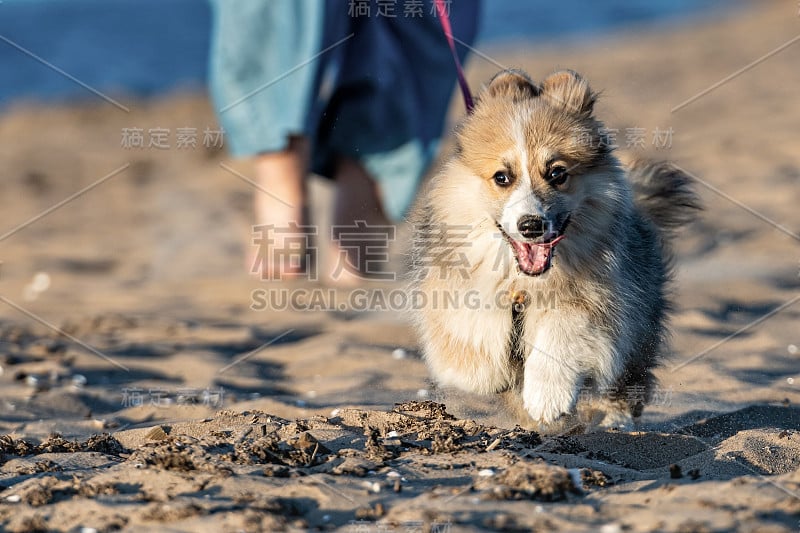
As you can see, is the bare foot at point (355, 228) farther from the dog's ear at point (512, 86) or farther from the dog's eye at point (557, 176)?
the dog's eye at point (557, 176)

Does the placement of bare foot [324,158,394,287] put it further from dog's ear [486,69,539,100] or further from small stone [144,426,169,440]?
small stone [144,426,169,440]

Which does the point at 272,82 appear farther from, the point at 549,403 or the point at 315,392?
the point at 549,403

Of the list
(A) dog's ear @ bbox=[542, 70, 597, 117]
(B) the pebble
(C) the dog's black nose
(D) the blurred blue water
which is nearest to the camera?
(B) the pebble

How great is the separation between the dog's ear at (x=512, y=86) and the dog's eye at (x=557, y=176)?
1.39 ft

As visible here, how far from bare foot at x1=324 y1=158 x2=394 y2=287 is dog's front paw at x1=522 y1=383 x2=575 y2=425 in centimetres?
307

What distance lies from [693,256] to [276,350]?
3.04 metres

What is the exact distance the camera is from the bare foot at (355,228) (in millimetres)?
6424

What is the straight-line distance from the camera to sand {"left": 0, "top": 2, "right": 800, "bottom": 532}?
2.52 metres

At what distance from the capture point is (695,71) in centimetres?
1329

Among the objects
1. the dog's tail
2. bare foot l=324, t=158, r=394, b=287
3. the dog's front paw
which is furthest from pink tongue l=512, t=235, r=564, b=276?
bare foot l=324, t=158, r=394, b=287

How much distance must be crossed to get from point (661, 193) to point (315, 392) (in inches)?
68.1

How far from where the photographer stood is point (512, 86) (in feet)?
12.6

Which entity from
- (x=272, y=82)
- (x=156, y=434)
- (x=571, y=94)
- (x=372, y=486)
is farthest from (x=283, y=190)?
(x=372, y=486)

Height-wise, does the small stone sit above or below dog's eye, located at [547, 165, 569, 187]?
below
